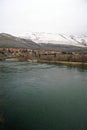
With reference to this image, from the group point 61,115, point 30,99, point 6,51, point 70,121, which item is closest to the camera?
point 70,121

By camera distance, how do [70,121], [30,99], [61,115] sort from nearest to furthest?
[70,121] < [61,115] < [30,99]

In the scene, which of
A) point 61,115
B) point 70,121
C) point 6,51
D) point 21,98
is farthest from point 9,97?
point 6,51

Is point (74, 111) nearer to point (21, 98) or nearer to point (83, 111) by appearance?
point (83, 111)

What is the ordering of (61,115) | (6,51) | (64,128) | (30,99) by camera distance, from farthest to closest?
(6,51), (30,99), (61,115), (64,128)

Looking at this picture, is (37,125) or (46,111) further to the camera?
(46,111)

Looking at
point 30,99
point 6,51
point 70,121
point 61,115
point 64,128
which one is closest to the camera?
point 64,128

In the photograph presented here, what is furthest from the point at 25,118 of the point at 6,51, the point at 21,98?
the point at 6,51

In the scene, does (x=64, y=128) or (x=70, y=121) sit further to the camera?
(x=70, y=121)

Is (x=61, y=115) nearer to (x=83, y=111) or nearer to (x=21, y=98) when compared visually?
(x=83, y=111)
